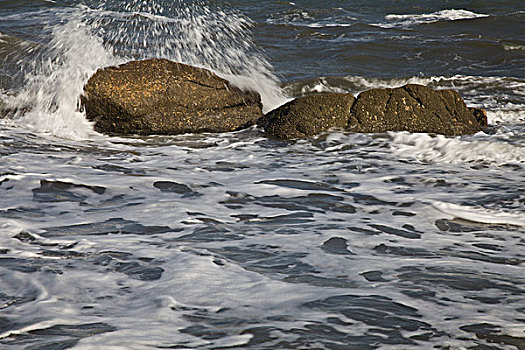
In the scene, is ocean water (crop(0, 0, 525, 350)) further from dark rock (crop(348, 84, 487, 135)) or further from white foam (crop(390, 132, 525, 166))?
dark rock (crop(348, 84, 487, 135))

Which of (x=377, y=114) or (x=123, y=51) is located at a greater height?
(x=123, y=51)

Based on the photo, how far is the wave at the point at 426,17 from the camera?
14922 mm

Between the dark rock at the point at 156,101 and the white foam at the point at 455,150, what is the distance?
185 centimetres

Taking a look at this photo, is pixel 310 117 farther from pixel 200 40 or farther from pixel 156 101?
pixel 200 40

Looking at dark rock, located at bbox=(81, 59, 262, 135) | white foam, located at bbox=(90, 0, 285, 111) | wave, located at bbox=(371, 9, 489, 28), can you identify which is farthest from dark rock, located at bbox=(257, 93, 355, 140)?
wave, located at bbox=(371, 9, 489, 28)

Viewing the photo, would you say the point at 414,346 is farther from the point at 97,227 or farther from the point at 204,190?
the point at 204,190

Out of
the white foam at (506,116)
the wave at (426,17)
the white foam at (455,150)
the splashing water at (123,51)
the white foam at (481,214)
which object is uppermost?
the wave at (426,17)

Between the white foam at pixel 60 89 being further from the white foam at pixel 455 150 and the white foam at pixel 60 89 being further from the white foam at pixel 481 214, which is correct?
the white foam at pixel 481 214

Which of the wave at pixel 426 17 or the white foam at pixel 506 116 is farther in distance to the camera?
the wave at pixel 426 17

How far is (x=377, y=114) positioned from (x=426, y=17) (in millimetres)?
10608

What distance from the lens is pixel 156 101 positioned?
6.55 metres

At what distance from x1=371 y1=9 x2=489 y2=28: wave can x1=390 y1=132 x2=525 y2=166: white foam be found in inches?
362

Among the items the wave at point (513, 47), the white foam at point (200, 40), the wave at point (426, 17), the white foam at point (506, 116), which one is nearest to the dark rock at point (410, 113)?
the white foam at point (506, 116)

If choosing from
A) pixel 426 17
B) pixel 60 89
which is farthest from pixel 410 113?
pixel 426 17
